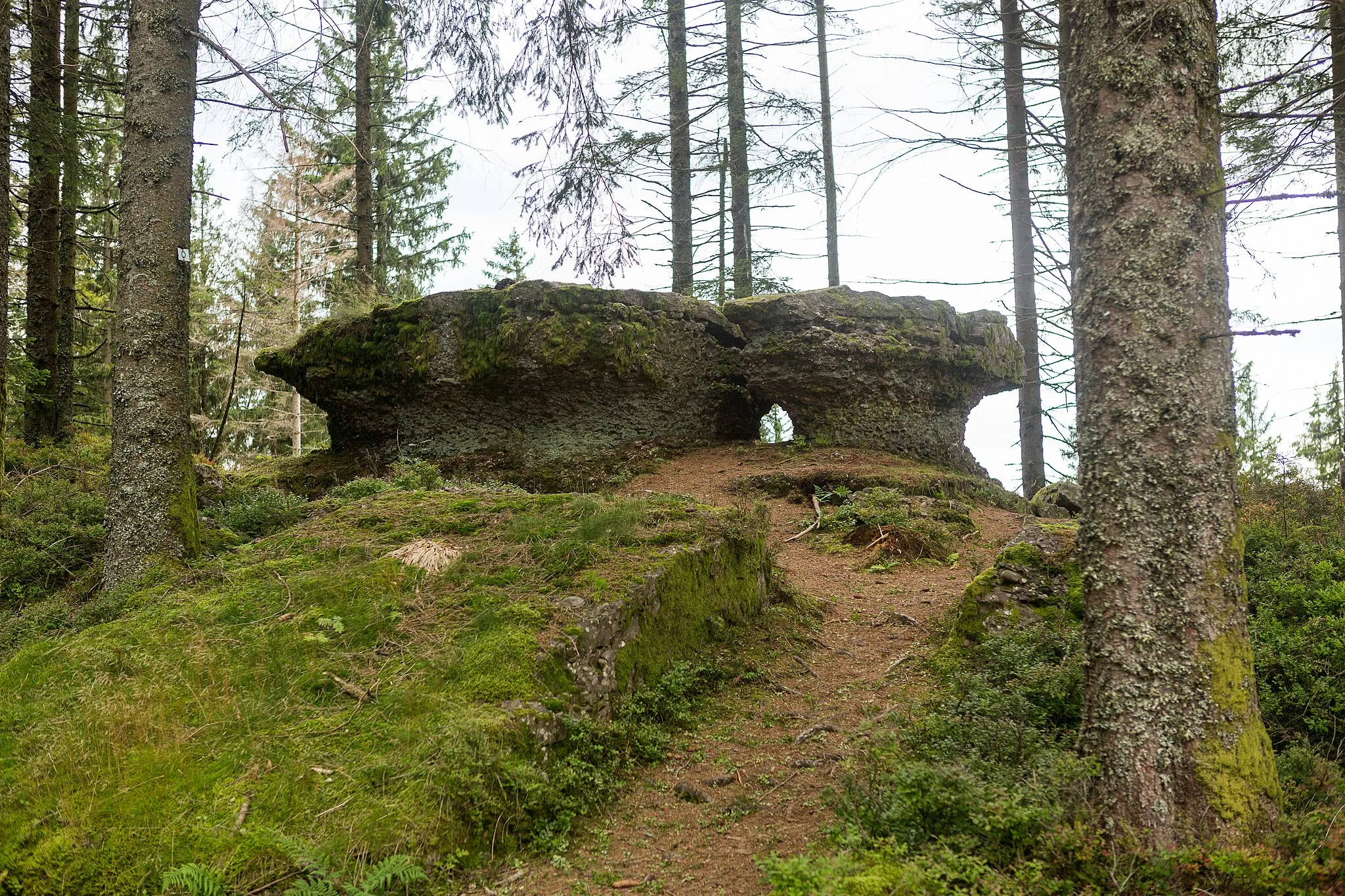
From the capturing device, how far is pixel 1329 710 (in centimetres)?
391

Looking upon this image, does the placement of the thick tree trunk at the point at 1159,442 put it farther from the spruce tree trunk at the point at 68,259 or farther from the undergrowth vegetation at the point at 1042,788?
the spruce tree trunk at the point at 68,259

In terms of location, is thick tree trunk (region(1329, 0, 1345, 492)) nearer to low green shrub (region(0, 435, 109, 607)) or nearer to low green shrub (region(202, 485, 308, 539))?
low green shrub (region(202, 485, 308, 539))

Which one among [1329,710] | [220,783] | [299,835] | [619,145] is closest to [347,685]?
[220,783]

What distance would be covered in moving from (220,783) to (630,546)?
2.99 m

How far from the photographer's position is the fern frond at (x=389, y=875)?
2.88 meters

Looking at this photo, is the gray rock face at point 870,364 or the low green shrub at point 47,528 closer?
the low green shrub at point 47,528

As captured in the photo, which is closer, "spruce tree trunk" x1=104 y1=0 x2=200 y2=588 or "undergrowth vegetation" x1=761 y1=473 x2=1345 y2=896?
"undergrowth vegetation" x1=761 y1=473 x2=1345 y2=896

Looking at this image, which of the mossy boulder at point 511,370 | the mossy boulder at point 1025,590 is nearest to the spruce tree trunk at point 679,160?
the mossy boulder at point 511,370

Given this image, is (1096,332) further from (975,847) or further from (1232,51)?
(1232,51)

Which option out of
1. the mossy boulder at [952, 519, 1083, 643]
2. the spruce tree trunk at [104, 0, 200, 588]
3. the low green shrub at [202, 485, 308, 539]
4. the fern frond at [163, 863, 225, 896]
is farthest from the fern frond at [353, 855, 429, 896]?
the low green shrub at [202, 485, 308, 539]

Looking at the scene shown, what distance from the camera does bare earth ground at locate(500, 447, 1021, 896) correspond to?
3340 millimetres

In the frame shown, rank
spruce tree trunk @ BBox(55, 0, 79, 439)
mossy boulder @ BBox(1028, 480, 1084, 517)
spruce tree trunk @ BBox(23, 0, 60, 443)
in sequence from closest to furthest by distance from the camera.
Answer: spruce tree trunk @ BBox(23, 0, 60, 443) → mossy boulder @ BBox(1028, 480, 1084, 517) → spruce tree trunk @ BBox(55, 0, 79, 439)

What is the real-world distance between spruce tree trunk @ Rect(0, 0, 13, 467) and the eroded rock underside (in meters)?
4.40

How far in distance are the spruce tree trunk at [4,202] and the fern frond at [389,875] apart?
7.25 m
